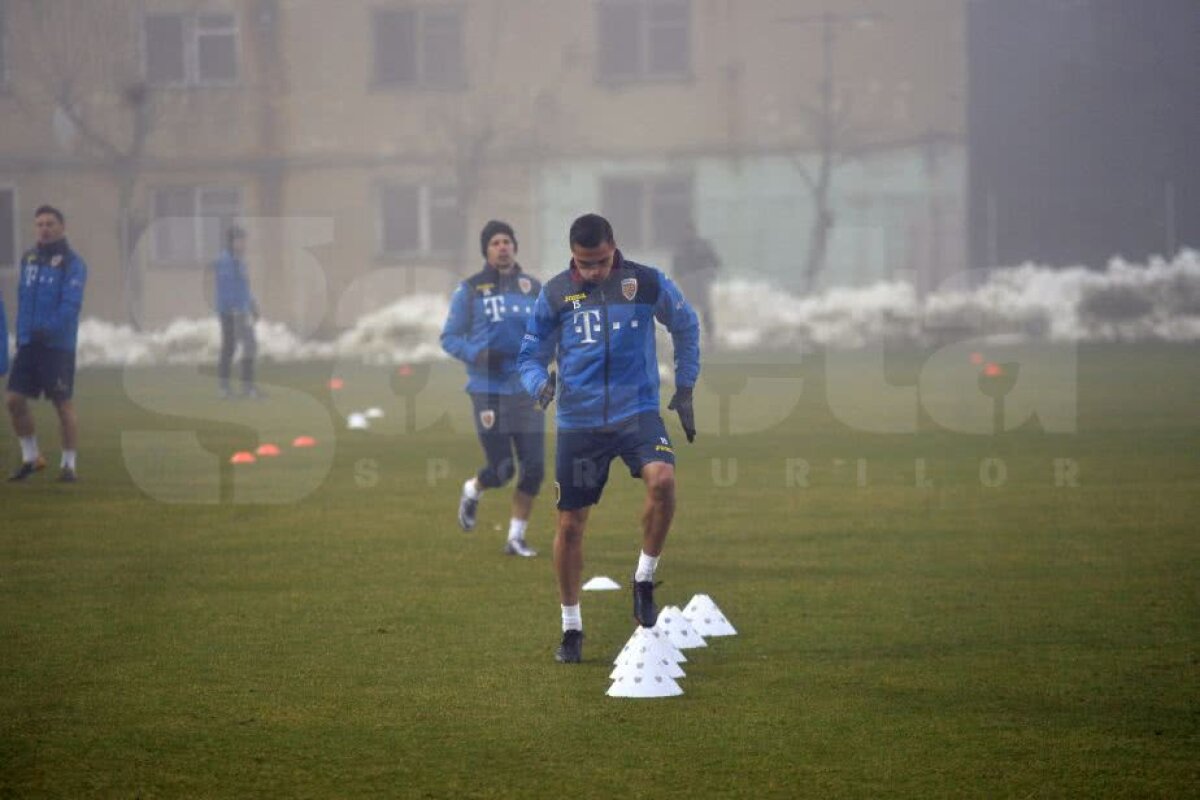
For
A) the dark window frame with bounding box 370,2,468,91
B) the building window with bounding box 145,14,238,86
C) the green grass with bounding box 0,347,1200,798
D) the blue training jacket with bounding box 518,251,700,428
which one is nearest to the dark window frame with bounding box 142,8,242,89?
the building window with bounding box 145,14,238,86

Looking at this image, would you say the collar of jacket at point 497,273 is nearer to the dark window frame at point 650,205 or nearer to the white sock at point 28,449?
the white sock at point 28,449

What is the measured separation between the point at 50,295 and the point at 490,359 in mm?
5613

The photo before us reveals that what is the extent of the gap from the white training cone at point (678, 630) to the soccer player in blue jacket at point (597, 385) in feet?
0.38

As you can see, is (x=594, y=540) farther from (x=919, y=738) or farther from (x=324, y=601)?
(x=919, y=738)

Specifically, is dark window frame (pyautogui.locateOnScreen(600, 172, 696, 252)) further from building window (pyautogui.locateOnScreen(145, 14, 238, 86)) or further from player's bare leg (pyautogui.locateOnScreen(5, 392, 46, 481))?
player's bare leg (pyautogui.locateOnScreen(5, 392, 46, 481))

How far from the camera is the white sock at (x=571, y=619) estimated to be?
30.2 feet

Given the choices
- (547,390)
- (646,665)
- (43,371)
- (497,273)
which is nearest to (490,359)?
(497,273)

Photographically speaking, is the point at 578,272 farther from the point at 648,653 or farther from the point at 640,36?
the point at 640,36

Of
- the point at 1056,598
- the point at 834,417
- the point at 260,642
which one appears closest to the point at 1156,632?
the point at 1056,598

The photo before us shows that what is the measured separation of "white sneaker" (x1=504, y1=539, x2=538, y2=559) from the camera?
12.8 meters

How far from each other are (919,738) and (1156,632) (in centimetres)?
272

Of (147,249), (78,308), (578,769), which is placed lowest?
(578,769)

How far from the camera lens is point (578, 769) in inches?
277

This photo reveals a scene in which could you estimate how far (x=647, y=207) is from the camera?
41531mm
